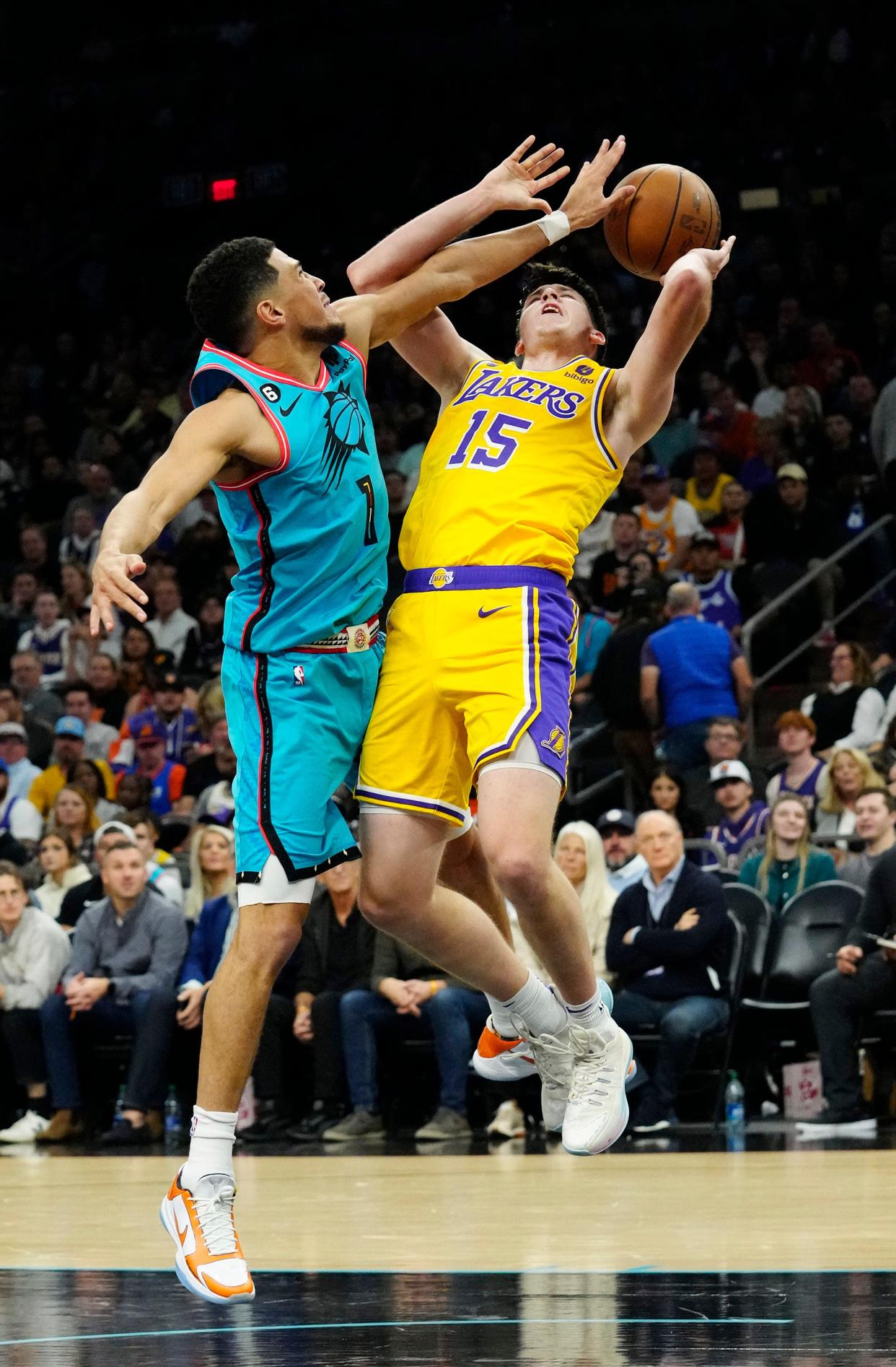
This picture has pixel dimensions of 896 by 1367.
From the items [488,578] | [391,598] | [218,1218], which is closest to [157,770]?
[391,598]

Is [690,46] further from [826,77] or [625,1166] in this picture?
[625,1166]

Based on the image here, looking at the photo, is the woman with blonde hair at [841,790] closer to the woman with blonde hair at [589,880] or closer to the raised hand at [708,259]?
the woman with blonde hair at [589,880]

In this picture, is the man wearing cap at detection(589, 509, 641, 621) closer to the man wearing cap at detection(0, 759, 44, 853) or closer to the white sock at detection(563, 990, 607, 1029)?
the man wearing cap at detection(0, 759, 44, 853)

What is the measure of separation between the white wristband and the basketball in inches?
5.9

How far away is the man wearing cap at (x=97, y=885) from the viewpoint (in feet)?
32.6

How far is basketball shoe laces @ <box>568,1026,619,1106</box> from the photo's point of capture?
16.3 feet

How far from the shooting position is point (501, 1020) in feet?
17.0

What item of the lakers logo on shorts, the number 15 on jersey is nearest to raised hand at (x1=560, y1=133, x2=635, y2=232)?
the number 15 on jersey

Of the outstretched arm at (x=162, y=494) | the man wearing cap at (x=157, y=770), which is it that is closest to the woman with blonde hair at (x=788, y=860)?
the man wearing cap at (x=157, y=770)

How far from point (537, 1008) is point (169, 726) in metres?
7.92

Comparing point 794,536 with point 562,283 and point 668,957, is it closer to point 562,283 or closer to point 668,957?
point 668,957

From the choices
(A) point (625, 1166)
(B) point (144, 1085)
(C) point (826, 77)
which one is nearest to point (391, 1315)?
(A) point (625, 1166)

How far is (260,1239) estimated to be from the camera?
6.01m

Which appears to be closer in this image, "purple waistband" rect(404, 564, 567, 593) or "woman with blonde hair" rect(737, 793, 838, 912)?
"purple waistband" rect(404, 564, 567, 593)
